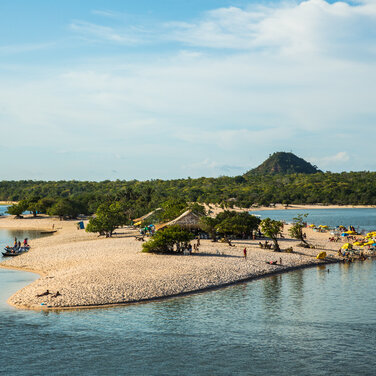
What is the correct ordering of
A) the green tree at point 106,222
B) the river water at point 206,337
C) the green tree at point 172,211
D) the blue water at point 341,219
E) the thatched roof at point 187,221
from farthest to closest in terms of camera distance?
the blue water at point 341,219 < the green tree at point 172,211 < the green tree at point 106,222 < the thatched roof at point 187,221 < the river water at point 206,337

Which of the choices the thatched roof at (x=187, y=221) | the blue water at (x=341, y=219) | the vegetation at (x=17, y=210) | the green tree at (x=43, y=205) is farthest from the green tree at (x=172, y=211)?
the vegetation at (x=17, y=210)

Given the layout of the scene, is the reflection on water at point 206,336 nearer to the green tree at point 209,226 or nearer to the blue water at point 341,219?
the green tree at point 209,226

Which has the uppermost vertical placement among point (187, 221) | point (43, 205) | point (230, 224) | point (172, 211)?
point (43, 205)

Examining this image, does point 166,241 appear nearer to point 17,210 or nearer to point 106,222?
point 106,222

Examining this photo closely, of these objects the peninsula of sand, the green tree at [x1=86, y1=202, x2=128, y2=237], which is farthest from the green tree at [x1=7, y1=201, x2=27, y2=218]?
the peninsula of sand

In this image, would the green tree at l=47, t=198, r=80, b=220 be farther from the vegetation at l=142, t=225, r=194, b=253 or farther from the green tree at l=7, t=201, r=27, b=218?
the vegetation at l=142, t=225, r=194, b=253

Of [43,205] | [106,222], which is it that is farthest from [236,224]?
[43,205]

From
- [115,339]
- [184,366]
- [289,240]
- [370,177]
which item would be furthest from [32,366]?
[370,177]
